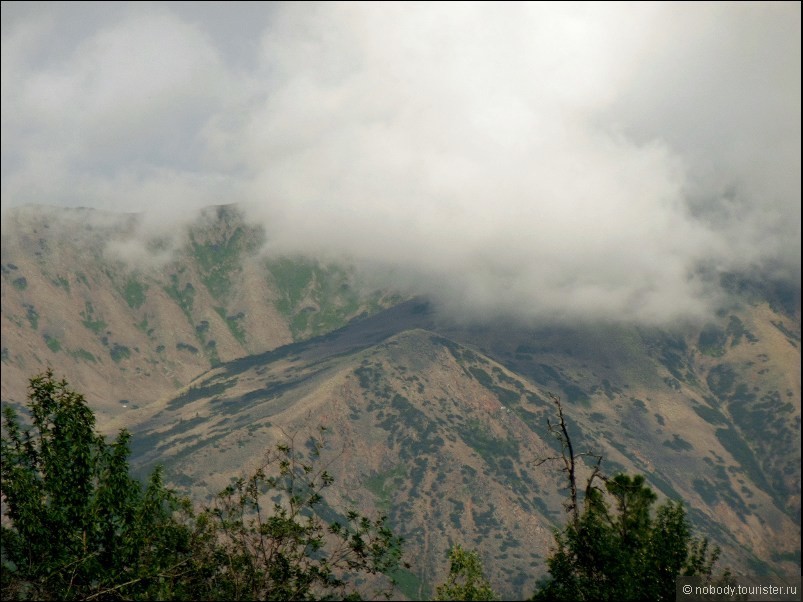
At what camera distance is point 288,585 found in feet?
178

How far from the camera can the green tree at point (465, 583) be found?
93.2 meters

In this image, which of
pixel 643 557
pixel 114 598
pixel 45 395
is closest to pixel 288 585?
pixel 114 598

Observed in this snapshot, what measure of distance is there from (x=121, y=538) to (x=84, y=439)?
292 inches

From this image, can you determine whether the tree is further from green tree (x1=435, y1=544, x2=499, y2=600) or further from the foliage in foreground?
green tree (x1=435, y1=544, x2=499, y2=600)

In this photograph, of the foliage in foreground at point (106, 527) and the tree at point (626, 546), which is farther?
the tree at point (626, 546)

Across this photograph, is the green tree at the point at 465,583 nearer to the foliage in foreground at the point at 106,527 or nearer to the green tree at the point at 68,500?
the foliage in foreground at the point at 106,527

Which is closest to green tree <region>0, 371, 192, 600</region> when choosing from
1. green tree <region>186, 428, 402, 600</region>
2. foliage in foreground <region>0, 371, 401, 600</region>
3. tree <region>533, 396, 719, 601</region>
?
foliage in foreground <region>0, 371, 401, 600</region>

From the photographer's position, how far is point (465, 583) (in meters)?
96.6

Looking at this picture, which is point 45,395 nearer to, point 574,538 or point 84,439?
point 84,439

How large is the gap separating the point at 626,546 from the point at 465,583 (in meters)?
42.0

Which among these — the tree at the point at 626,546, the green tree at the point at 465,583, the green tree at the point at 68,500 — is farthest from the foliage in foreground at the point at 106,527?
the green tree at the point at 465,583

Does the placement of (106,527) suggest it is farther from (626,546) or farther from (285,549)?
(626,546)

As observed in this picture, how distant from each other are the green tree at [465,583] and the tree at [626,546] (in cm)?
3171

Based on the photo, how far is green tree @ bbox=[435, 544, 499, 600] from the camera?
9319 centimetres
